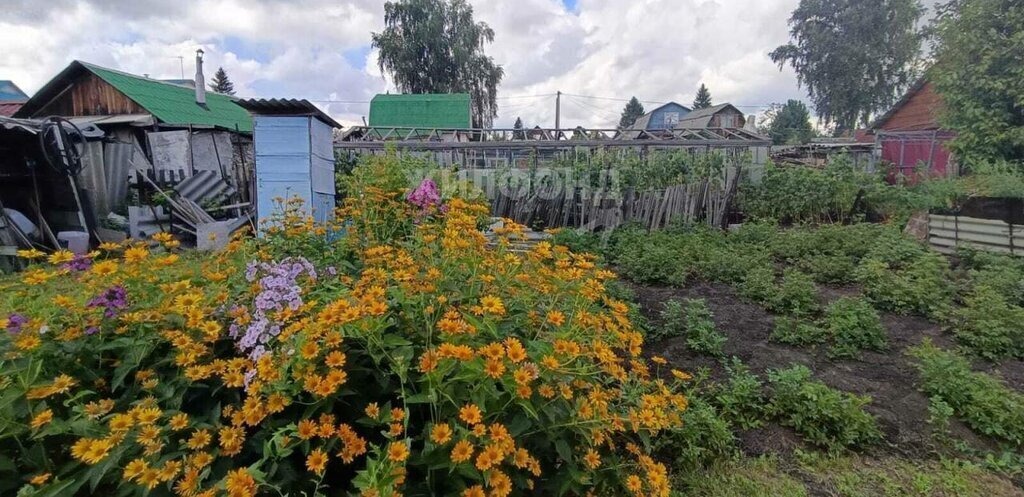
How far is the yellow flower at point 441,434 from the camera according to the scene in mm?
1138

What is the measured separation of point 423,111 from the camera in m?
21.6

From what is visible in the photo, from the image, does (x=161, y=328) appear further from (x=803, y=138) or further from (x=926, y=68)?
(x=803, y=138)

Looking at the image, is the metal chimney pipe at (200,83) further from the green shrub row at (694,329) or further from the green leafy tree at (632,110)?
the green leafy tree at (632,110)

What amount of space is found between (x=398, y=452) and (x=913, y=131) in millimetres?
18548

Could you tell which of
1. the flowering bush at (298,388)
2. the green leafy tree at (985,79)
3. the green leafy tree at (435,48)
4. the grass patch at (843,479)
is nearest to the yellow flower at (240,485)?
the flowering bush at (298,388)

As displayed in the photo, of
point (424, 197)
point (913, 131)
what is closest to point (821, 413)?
point (424, 197)

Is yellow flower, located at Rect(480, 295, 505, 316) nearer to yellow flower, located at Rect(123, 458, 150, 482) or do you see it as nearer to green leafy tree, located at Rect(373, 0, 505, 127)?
yellow flower, located at Rect(123, 458, 150, 482)

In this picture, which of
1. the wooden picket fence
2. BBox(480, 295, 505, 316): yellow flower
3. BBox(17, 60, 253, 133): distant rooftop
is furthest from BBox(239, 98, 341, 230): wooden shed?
BBox(17, 60, 253, 133): distant rooftop

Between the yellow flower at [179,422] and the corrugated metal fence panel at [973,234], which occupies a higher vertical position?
the corrugated metal fence panel at [973,234]

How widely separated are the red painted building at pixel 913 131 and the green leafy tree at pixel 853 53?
4855 millimetres

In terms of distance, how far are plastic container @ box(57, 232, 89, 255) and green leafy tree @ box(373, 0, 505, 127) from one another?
2112cm

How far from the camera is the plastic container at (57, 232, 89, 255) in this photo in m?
6.23

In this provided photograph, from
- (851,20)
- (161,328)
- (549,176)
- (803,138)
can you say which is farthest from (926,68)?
(803,138)

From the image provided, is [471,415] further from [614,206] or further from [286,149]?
[614,206]
